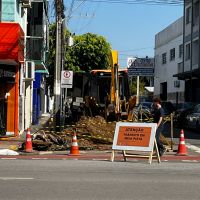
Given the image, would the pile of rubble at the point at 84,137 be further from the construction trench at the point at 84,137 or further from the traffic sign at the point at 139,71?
the traffic sign at the point at 139,71

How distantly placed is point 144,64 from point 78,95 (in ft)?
17.6

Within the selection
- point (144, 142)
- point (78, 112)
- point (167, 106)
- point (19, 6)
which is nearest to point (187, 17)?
point (167, 106)

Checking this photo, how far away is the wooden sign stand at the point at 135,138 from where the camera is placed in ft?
49.7

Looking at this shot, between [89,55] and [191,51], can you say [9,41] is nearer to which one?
[191,51]

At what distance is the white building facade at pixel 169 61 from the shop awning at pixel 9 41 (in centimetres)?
3229

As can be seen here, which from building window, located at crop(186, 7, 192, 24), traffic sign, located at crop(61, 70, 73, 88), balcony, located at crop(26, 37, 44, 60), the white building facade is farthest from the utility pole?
the white building facade

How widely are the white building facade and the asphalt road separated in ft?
128

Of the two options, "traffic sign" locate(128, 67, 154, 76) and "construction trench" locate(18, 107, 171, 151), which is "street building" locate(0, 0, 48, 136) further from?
"traffic sign" locate(128, 67, 154, 76)

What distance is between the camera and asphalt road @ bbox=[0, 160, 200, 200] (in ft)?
30.3

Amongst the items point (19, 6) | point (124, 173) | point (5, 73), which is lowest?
point (124, 173)

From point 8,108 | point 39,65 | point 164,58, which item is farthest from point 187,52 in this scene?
point 8,108

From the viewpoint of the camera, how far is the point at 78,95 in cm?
2914

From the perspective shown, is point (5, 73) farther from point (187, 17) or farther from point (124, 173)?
point (187, 17)

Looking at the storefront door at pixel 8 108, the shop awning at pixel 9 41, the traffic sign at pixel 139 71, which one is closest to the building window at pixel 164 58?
the traffic sign at pixel 139 71
